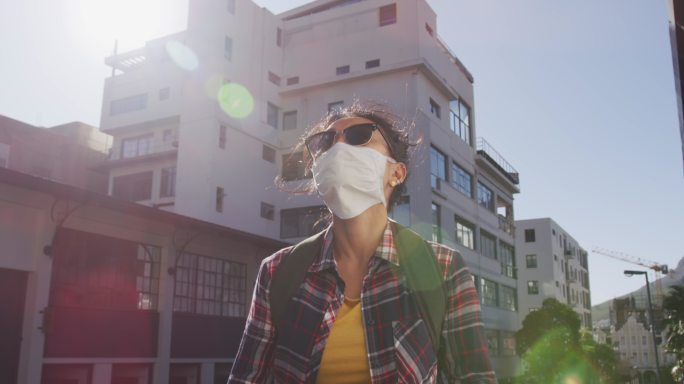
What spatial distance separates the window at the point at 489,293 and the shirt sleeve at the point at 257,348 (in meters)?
38.4

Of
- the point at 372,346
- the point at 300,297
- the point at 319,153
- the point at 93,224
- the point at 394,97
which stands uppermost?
the point at 394,97

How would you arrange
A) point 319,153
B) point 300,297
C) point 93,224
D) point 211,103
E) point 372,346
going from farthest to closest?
point 211,103 → point 93,224 → point 319,153 → point 300,297 → point 372,346

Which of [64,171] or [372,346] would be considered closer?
[372,346]

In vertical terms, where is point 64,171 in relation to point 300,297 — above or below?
above

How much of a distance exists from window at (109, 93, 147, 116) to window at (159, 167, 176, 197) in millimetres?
5834

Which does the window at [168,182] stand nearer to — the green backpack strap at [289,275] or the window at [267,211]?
the window at [267,211]

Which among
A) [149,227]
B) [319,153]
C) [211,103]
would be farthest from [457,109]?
[319,153]

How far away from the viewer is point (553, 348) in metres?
41.1

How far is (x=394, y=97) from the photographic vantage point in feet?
112

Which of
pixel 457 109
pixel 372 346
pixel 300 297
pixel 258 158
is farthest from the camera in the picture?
pixel 457 109

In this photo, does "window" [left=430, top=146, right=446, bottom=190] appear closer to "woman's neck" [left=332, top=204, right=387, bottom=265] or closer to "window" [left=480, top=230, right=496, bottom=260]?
"window" [left=480, top=230, right=496, bottom=260]

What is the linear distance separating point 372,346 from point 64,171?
149 ft

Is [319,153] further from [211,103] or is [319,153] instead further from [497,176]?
[497,176]

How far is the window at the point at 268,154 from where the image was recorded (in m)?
A: 36.1
